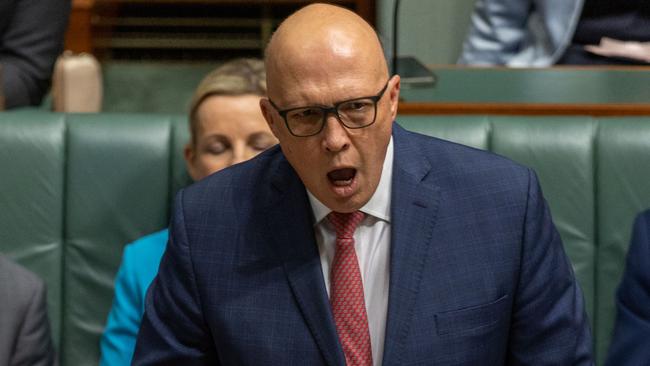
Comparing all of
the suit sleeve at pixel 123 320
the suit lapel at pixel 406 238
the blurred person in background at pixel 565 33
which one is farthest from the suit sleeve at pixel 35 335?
the blurred person in background at pixel 565 33

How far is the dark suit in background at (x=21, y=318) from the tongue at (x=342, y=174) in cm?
72

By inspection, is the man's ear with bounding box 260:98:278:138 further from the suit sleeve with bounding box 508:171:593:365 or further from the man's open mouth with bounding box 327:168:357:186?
the suit sleeve with bounding box 508:171:593:365

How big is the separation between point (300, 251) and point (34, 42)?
4.89 feet

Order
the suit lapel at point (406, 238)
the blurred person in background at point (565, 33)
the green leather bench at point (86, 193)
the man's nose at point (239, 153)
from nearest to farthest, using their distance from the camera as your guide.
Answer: the suit lapel at point (406, 238) → the man's nose at point (239, 153) → the green leather bench at point (86, 193) → the blurred person in background at point (565, 33)

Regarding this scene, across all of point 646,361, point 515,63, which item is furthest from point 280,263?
point 515,63

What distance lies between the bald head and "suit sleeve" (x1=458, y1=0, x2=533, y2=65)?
5.85 feet

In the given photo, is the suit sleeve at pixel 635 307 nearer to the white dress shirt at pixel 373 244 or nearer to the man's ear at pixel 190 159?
the white dress shirt at pixel 373 244

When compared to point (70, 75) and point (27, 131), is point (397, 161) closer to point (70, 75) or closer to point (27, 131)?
point (27, 131)

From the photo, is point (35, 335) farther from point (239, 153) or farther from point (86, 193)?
point (239, 153)

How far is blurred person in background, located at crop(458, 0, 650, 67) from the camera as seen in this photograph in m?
2.89

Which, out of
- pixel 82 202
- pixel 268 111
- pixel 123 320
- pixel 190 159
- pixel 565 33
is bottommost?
pixel 123 320

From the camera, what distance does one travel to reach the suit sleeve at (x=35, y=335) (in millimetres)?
1815

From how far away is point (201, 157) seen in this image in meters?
1.93

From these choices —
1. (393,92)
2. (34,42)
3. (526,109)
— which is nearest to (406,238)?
(393,92)
